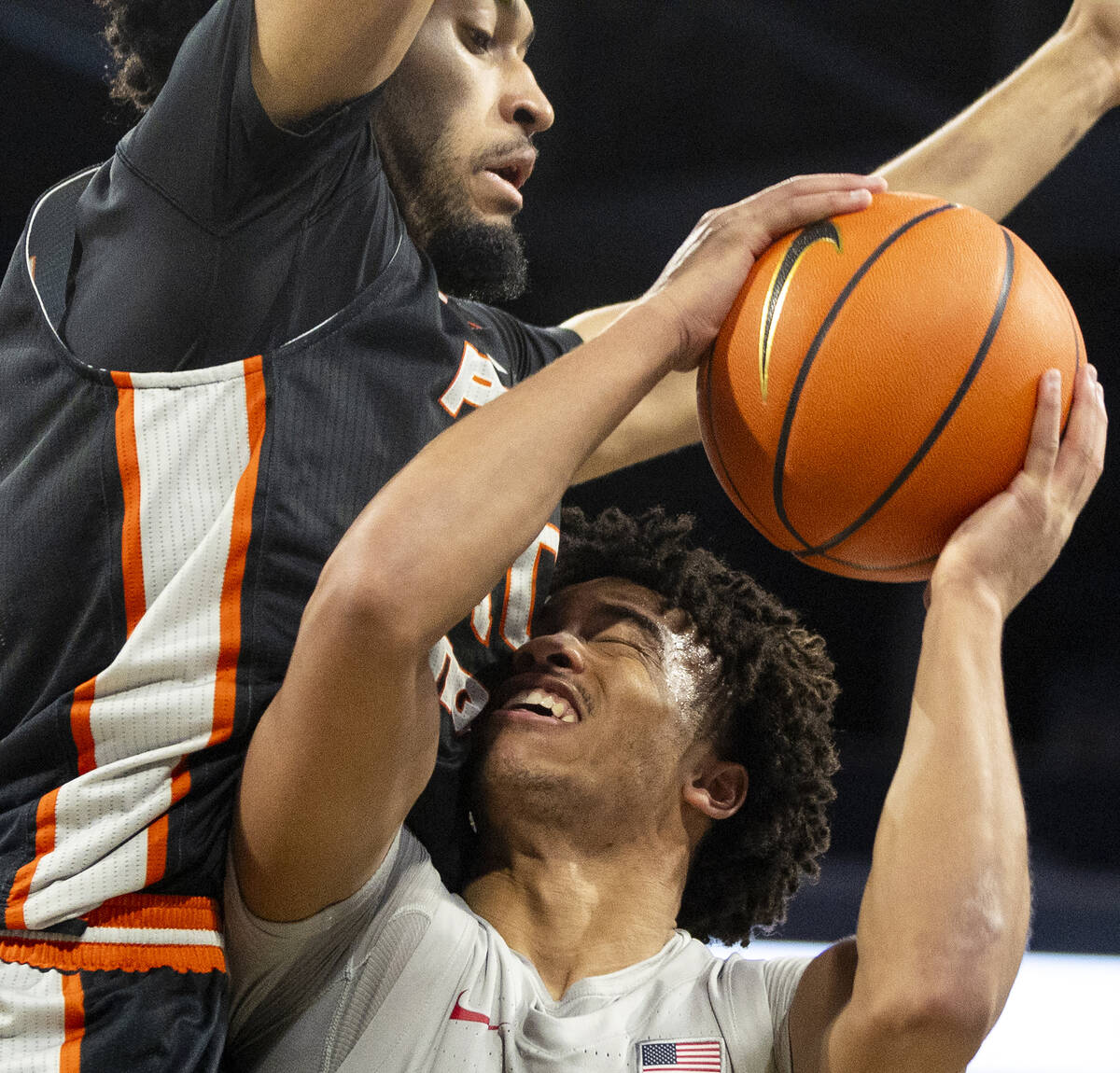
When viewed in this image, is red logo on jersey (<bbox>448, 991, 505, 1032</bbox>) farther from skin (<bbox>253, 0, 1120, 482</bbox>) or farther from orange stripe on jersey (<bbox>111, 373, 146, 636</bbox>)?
skin (<bbox>253, 0, 1120, 482</bbox>)

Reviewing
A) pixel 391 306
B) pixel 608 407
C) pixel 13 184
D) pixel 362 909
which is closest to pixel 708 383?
pixel 608 407

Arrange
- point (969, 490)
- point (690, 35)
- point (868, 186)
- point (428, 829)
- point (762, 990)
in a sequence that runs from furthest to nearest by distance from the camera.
Answer: point (690, 35), point (428, 829), point (762, 990), point (868, 186), point (969, 490)

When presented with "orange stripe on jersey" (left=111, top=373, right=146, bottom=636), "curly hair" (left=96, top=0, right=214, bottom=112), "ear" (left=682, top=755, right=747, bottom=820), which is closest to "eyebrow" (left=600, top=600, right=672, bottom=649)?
"ear" (left=682, top=755, right=747, bottom=820)

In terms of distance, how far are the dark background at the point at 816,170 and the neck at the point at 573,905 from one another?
220 centimetres

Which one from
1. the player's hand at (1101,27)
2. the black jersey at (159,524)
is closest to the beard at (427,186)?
the black jersey at (159,524)

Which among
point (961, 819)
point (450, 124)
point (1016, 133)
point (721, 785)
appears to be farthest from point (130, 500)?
point (1016, 133)

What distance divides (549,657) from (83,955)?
892 mm

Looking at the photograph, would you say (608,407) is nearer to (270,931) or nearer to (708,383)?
(708,383)

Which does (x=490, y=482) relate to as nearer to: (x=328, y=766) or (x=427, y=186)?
(x=328, y=766)

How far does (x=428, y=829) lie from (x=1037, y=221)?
4.13 m

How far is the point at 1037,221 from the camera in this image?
5273mm

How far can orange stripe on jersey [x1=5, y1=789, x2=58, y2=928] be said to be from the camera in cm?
161

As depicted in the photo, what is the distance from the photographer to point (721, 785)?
2436mm

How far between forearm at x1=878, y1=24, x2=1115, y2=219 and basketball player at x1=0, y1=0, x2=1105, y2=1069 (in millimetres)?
1093
